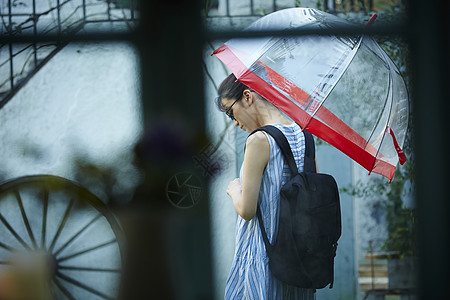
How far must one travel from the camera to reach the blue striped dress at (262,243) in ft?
7.17

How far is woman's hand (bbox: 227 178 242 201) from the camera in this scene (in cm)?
221

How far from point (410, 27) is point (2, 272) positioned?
191cm

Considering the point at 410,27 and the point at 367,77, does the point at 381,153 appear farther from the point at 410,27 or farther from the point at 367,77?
the point at 410,27

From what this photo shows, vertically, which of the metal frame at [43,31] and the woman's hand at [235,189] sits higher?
the metal frame at [43,31]

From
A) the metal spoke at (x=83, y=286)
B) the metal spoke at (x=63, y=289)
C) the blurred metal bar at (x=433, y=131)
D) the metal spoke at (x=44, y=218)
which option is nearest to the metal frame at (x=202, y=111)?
the blurred metal bar at (x=433, y=131)

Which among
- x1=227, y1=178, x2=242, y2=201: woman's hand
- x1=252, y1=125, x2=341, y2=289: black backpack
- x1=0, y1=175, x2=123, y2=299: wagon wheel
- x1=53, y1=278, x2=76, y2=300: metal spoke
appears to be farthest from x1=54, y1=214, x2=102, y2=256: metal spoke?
x1=252, y1=125, x2=341, y2=289: black backpack

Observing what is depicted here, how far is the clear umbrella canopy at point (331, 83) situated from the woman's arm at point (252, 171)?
168 millimetres

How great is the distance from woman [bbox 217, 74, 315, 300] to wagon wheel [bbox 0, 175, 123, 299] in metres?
0.50

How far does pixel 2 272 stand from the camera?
2.20 meters

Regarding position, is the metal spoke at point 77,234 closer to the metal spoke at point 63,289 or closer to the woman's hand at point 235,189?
the metal spoke at point 63,289

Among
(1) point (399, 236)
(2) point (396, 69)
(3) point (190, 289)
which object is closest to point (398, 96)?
(2) point (396, 69)

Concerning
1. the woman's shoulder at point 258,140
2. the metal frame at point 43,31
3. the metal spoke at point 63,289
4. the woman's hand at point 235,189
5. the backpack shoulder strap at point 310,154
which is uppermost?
the metal frame at point 43,31

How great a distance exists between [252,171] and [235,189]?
0.12m

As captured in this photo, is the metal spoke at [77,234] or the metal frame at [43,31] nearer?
the metal frame at [43,31]
